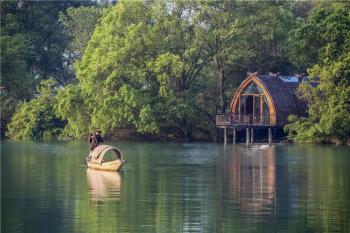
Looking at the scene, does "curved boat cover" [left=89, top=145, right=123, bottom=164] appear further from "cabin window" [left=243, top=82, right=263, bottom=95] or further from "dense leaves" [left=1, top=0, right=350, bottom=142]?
"cabin window" [left=243, top=82, right=263, bottom=95]

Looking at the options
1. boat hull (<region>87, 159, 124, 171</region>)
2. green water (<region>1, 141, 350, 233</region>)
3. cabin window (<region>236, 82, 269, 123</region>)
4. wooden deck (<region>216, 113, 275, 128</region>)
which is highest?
cabin window (<region>236, 82, 269, 123</region>)

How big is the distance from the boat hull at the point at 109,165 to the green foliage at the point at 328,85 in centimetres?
1999

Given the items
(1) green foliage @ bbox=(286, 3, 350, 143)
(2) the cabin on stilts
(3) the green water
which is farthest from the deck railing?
(3) the green water

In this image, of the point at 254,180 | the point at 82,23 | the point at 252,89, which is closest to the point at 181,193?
the point at 254,180

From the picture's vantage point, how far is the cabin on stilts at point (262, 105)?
206 feet

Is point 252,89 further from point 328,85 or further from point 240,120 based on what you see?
point 328,85

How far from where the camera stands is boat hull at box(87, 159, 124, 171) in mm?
39938

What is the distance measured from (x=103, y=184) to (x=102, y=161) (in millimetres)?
6594

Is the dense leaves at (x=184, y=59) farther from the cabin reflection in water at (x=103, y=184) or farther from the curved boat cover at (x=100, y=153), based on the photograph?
the cabin reflection in water at (x=103, y=184)

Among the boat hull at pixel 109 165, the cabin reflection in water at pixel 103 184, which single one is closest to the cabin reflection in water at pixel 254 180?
the cabin reflection in water at pixel 103 184

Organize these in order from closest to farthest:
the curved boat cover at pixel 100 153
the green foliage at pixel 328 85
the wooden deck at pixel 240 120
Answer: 1. the curved boat cover at pixel 100 153
2. the green foliage at pixel 328 85
3. the wooden deck at pixel 240 120

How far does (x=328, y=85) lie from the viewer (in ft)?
194

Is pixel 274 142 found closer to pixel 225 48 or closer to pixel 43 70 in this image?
pixel 225 48

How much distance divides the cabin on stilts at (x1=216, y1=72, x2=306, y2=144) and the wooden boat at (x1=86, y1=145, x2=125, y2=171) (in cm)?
2240
